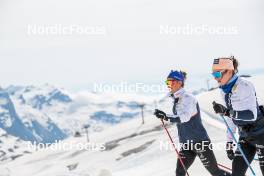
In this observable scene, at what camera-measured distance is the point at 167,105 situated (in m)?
78.7

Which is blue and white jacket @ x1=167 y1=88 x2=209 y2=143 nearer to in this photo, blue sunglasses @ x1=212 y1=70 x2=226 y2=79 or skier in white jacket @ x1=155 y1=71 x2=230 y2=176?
skier in white jacket @ x1=155 y1=71 x2=230 y2=176

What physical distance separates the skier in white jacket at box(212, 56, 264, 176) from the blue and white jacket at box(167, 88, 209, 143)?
5.94 feet

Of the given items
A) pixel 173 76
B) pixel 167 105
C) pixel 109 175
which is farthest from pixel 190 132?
pixel 167 105

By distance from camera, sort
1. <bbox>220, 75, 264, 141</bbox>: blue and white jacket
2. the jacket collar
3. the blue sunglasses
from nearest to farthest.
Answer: <bbox>220, 75, 264, 141</bbox>: blue and white jacket < the blue sunglasses < the jacket collar

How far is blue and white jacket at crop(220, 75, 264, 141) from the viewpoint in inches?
302

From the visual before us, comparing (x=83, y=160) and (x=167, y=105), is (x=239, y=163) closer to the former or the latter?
(x=83, y=160)

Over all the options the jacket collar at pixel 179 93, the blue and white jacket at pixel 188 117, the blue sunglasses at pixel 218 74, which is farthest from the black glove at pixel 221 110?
the jacket collar at pixel 179 93

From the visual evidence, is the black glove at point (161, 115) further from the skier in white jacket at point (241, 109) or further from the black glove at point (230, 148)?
the skier in white jacket at point (241, 109)

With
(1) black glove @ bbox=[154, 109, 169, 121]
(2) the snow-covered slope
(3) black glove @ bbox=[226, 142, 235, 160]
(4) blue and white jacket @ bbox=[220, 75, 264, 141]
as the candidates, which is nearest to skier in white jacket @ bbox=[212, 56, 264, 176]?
(4) blue and white jacket @ bbox=[220, 75, 264, 141]

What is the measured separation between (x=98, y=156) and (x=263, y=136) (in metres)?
58.8

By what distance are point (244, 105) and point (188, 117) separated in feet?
7.69

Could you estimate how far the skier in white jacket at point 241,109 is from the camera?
7.70 meters

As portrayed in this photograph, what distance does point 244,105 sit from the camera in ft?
25.3

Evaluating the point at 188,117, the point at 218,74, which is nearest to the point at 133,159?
the point at 188,117
